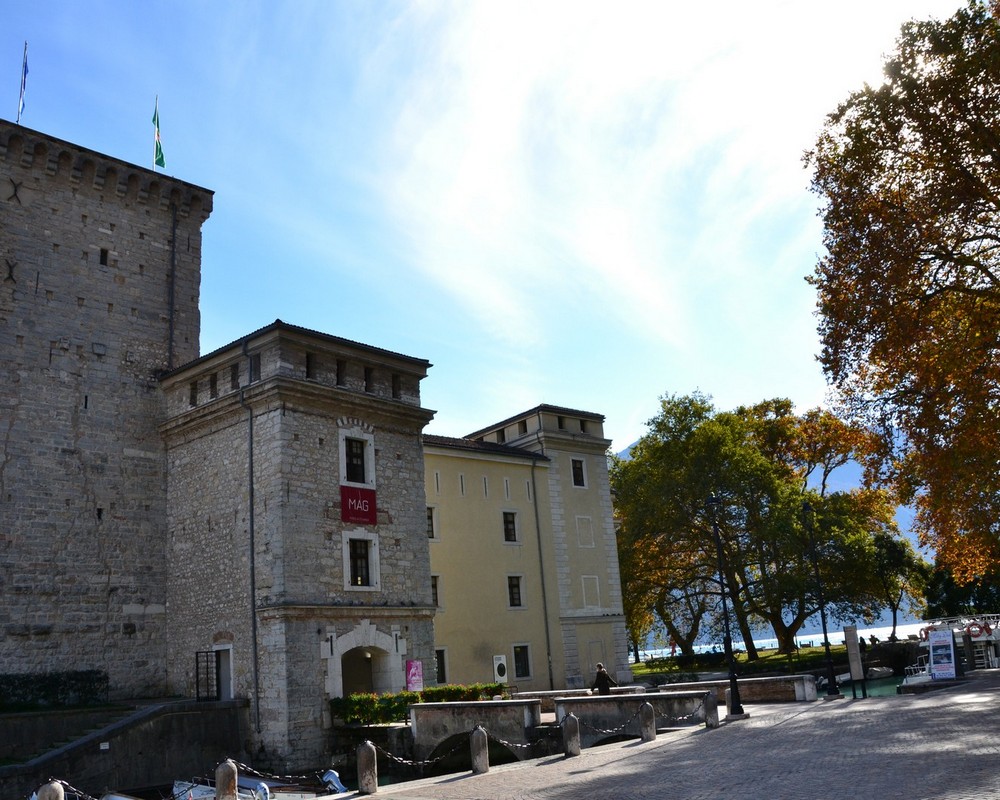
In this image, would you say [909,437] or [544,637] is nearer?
[909,437]

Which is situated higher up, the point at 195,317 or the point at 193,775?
the point at 195,317

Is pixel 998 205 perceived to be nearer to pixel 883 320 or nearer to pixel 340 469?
pixel 883 320

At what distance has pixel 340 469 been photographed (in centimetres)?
2566

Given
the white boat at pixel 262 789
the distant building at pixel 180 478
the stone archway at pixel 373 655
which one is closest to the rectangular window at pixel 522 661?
the distant building at pixel 180 478

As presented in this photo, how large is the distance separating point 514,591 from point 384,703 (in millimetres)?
13339

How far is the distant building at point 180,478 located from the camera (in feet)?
78.0

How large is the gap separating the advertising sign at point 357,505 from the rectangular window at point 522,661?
1218 centimetres

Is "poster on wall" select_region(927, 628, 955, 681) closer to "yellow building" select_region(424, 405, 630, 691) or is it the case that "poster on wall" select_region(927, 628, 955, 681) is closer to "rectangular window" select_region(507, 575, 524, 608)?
"yellow building" select_region(424, 405, 630, 691)

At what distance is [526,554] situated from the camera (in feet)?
121

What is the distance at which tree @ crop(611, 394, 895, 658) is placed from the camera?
41.6 metres

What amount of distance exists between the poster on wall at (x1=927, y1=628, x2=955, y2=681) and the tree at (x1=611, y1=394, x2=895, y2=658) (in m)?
11.0

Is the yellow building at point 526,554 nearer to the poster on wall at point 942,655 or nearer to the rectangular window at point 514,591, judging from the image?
the rectangular window at point 514,591

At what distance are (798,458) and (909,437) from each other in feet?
92.4

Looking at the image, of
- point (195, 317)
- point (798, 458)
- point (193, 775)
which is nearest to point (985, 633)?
point (798, 458)
